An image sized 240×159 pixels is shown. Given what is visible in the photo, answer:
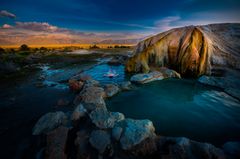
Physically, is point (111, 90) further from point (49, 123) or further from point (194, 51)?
point (194, 51)

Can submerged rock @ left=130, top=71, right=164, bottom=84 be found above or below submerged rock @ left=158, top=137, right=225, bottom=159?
above

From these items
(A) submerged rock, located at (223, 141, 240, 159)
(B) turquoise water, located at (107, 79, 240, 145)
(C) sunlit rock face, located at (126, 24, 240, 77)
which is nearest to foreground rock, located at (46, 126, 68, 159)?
(B) turquoise water, located at (107, 79, 240, 145)

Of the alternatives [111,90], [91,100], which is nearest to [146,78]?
[111,90]

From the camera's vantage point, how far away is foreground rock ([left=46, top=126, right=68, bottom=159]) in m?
4.91

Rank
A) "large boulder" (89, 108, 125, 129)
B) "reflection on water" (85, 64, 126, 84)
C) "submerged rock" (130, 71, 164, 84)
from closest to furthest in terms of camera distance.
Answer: "large boulder" (89, 108, 125, 129), "submerged rock" (130, 71, 164, 84), "reflection on water" (85, 64, 126, 84)

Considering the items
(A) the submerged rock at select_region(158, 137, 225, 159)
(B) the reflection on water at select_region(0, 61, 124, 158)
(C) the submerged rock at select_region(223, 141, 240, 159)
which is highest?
(A) the submerged rock at select_region(158, 137, 225, 159)

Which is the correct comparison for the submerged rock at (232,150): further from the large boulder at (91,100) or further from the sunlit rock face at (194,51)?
the sunlit rock face at (194,51)

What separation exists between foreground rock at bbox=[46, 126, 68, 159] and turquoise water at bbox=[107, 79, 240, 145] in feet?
13.0

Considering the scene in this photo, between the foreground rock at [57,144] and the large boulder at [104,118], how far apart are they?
140cm

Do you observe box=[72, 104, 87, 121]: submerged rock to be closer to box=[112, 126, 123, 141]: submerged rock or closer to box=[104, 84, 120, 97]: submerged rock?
box=[112, 126, 123, 141]: submerged rock

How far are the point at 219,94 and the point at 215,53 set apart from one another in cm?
930

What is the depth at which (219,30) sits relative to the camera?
64.4 feet

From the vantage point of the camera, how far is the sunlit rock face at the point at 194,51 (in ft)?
52.5

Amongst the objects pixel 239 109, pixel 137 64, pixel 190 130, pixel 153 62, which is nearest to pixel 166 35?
pixel 153 62
